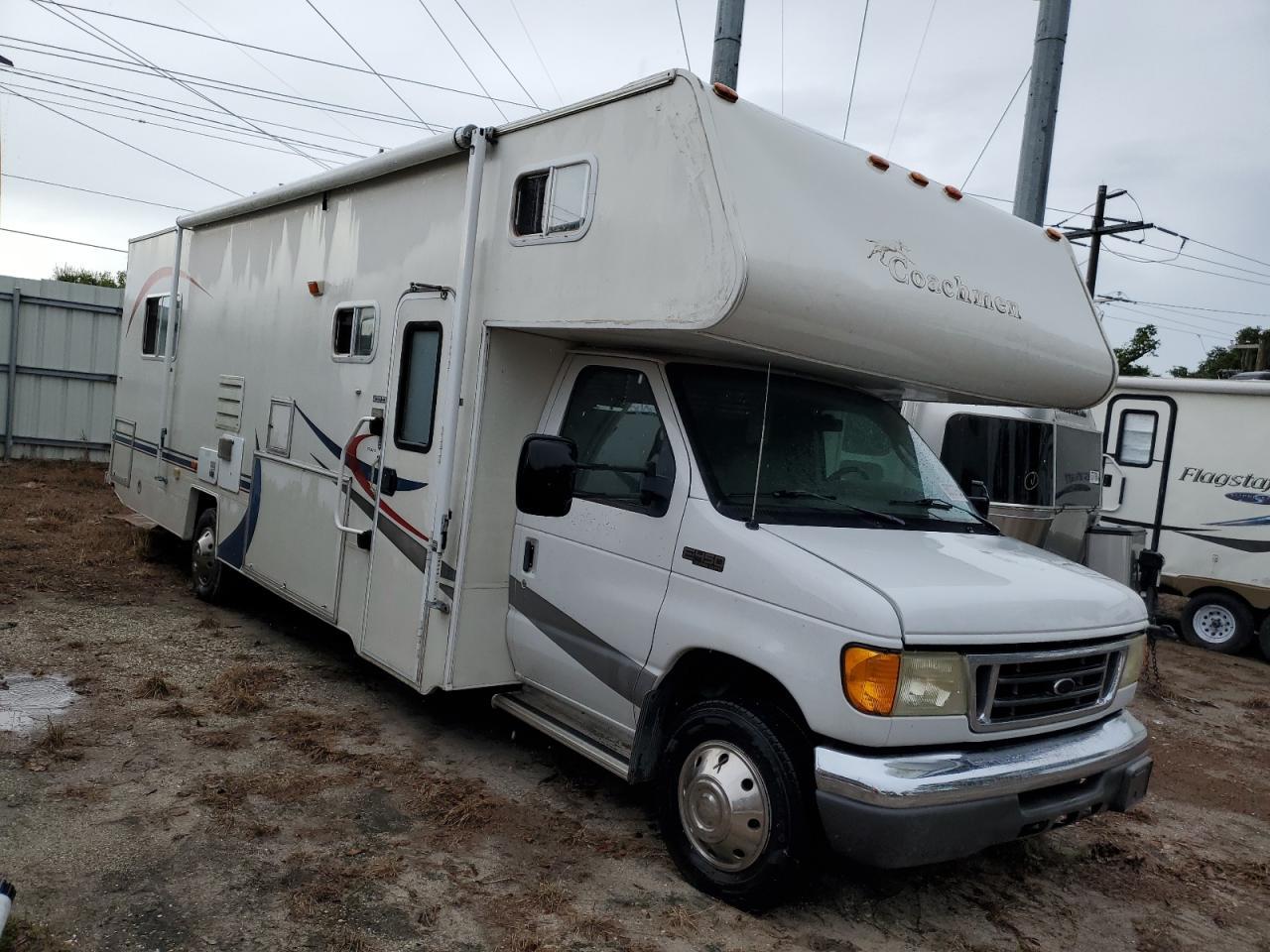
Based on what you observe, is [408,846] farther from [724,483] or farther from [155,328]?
[155,328]

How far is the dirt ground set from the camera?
12.0ft

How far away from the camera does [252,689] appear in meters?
6.12

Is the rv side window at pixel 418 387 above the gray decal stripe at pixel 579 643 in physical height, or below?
above

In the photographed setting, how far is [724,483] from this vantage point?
4.17 metres

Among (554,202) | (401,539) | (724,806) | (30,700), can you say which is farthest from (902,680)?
(30,700)

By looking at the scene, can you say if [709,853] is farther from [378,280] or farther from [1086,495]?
[1086,495]

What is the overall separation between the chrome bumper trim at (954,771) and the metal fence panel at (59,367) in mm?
15955

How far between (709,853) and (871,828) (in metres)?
0.82

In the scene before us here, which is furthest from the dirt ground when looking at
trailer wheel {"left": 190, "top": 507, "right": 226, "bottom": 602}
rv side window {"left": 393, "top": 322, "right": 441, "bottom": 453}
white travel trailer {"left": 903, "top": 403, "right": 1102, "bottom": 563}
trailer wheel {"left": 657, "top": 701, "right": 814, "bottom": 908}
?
white travel trailer {"left": 903, "top": 403, "right": 1102, "bottom": 563}

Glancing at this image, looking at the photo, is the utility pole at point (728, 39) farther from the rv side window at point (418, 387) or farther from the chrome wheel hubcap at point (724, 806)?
the chrome wheel hubcap at point (724, 806)

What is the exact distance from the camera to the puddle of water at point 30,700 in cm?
524

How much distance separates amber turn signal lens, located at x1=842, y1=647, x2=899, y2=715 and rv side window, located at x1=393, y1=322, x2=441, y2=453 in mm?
2648

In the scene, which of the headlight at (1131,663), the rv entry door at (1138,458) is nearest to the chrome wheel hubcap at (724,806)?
the headlight at (1131,663)

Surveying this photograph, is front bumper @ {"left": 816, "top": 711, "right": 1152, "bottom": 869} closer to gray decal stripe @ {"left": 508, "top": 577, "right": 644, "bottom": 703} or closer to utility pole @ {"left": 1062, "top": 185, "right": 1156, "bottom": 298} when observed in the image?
gray decal stripe @ {"left": 508, "top": 577, "right": 644, "bottom": 703}
